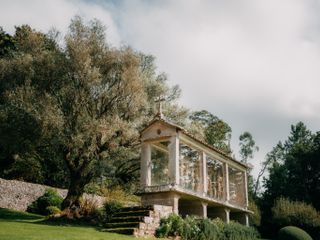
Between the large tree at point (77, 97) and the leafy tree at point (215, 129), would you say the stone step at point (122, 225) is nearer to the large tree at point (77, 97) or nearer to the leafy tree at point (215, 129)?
the large tree at point (77, 97)

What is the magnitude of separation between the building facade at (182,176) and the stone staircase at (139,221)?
4.59 ft

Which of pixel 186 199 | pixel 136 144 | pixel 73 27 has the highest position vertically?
pixel 73 27

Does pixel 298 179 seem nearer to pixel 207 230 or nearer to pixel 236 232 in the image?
pixel 236 232

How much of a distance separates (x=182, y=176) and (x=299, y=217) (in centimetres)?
1584

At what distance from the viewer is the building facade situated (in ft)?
60.5

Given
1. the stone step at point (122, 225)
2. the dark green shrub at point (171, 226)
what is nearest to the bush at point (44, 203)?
the stone step at point (122, 225)

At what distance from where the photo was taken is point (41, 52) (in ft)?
69.6

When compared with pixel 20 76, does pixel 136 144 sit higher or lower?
lower

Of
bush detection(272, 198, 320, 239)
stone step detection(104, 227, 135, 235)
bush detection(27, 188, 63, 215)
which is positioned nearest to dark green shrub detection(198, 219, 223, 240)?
stone step detection(104, 227, 135, 235)

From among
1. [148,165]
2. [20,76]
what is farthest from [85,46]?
[148,165]

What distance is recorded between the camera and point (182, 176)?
21375 mm

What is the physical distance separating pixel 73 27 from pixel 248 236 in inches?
615

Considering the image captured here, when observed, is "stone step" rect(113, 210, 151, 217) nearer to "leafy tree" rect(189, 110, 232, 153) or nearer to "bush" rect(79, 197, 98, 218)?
"bush" rect(79, 197, 98, 218)

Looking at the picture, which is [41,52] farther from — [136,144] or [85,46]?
[136,144]
